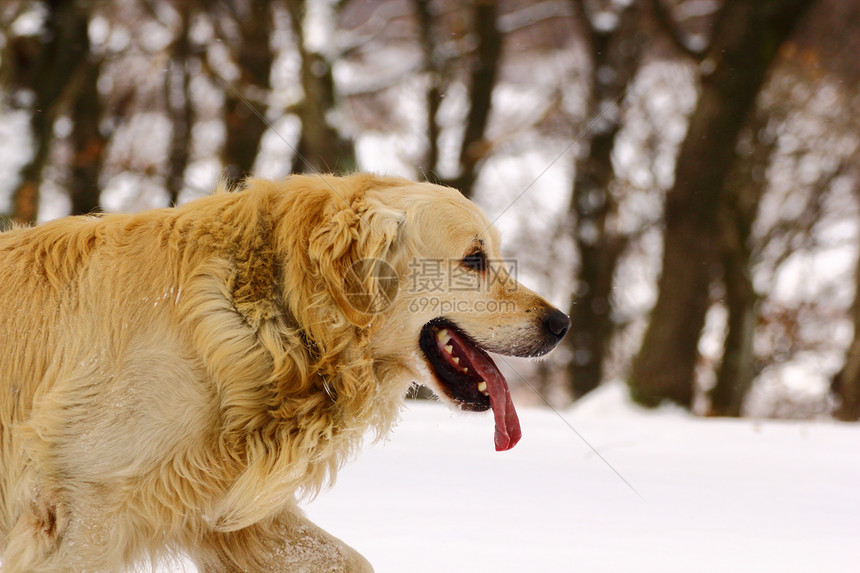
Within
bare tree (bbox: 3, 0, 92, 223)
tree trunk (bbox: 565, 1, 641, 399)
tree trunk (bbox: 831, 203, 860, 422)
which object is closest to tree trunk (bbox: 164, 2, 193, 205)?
bare tree (bbox: 3, 0, 92, 223)

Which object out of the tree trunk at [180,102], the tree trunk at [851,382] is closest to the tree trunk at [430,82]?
the tree trunk at [180,102]

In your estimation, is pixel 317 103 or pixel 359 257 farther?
pixel 317 103

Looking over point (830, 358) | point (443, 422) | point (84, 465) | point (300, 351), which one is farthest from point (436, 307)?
point (830, 358)

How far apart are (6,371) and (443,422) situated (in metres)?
4.12

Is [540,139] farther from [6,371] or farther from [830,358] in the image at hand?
[6,371]

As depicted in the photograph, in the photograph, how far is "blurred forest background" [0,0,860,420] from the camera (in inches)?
595

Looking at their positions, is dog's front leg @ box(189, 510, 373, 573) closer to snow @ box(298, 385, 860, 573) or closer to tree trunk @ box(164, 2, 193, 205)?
snow @ box(298, 385, 860, 573)

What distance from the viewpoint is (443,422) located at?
7008 millimetres

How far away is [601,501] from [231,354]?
2.30 metres

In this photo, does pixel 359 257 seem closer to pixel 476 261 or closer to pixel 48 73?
pixel 476 261

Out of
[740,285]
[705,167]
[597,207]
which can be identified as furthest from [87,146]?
[740,285]

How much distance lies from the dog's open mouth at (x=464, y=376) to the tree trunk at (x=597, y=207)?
15.9m

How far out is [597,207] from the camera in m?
22.8

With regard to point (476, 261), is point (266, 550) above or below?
below
